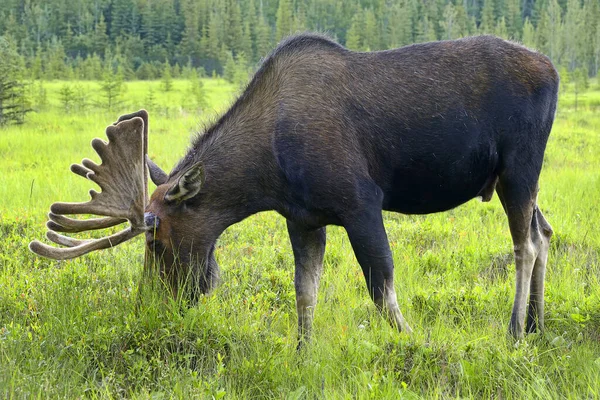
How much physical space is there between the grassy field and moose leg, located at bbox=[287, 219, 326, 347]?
0.17 m

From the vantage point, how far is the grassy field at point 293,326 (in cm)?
414

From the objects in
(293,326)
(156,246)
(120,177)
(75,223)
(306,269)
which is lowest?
(293,326)

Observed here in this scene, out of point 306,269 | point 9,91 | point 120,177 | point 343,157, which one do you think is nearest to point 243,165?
point 343,157

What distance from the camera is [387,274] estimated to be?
4.68 metres

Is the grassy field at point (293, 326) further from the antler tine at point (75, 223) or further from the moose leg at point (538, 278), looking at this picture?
the antler tine at point (75, 223)

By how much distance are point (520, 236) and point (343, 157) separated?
5.34 ft

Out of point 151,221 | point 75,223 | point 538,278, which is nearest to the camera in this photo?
point 151,221

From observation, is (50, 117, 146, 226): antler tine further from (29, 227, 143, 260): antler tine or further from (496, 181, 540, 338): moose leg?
(496, 181, 540, 338): moose leg

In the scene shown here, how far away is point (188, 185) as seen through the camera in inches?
182

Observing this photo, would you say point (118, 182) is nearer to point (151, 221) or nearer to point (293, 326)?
point (151, 221)

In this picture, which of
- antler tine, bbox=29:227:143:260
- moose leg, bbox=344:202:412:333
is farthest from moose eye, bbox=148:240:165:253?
moose leg, bbox=344:202:412:333

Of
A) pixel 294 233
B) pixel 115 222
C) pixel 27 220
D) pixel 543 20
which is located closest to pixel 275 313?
pixel 294 233

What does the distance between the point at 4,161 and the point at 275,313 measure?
30.8 ft

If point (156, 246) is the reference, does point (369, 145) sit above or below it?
Answer: above
